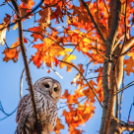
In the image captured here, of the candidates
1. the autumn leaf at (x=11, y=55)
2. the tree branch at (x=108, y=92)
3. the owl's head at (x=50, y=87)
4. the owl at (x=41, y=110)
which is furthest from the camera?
the owl's head at (x=50, y=87)

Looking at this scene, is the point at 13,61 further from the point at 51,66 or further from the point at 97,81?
the point at 97,81

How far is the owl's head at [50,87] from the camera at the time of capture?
11.0 ft

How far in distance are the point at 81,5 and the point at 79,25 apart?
839 millimetres

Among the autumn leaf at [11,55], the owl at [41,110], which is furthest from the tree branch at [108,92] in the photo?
the autumn leaf at [11,55]

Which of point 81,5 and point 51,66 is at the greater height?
point 81,5

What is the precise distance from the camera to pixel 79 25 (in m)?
4.06

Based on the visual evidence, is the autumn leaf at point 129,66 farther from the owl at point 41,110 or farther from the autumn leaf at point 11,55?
the autumn leaf at point 11,55

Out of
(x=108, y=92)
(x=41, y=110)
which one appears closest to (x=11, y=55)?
(x=41, y=110)

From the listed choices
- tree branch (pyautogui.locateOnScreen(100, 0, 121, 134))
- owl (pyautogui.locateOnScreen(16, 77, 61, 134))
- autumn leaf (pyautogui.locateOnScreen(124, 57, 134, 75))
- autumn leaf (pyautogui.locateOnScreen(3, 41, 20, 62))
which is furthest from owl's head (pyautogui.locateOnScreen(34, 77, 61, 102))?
autumn leaf (pyautogui.locateOnScreen(124, 57, 134, 75))

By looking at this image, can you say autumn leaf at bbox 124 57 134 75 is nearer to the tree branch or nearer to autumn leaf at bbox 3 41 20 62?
the tree branch

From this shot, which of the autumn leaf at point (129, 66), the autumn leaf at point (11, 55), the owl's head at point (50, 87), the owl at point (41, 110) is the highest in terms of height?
the autumn leaf at point (11, 55)

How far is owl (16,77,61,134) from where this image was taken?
2.66 m

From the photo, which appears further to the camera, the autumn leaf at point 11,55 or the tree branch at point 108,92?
the autumn leaf at point 11,55

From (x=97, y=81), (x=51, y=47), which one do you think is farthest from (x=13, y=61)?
(x=97, y=81)
